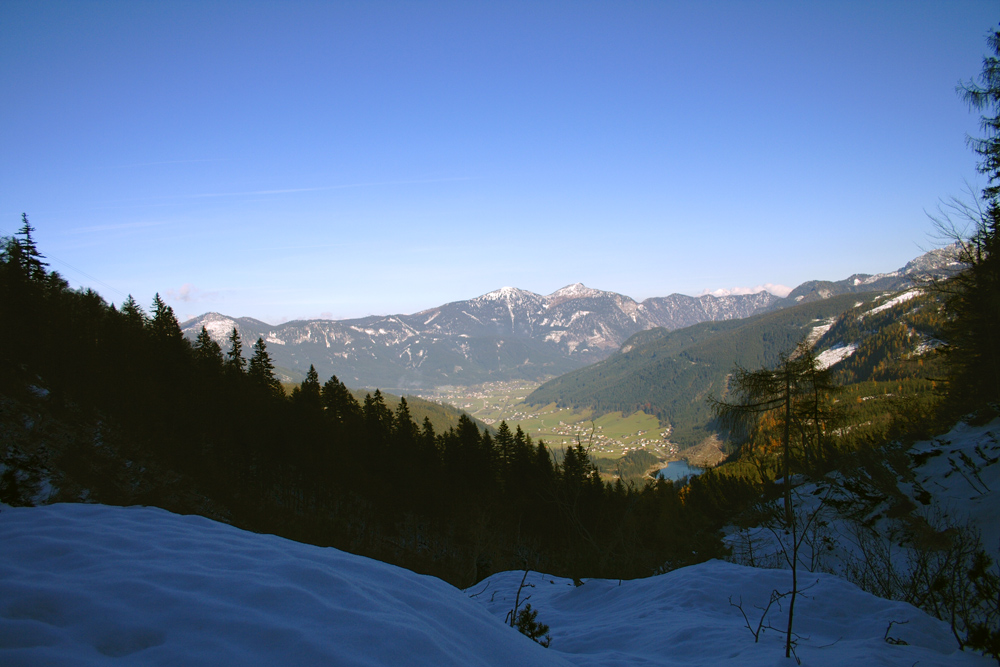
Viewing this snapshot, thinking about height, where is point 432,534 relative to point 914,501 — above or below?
below

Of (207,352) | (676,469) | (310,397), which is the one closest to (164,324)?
(207,352)

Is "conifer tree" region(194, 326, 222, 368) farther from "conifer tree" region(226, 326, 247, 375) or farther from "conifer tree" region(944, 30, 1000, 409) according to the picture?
"conifer tree" region(944, 30, 1000, 409)

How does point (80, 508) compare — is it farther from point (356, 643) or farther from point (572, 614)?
point (572, 614)

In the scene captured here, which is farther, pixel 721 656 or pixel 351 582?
pixel 721 656

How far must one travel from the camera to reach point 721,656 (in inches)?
210

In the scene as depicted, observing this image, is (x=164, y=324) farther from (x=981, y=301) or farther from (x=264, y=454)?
(x=981, y=301)

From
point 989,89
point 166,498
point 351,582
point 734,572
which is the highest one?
point 989,89

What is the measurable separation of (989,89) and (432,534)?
33.4m

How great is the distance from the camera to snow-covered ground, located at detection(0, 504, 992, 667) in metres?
2.47

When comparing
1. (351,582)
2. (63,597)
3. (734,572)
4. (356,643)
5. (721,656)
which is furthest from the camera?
(734,572)

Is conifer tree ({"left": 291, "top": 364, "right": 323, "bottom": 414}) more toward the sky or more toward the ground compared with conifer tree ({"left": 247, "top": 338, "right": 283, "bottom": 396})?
more toward the ground

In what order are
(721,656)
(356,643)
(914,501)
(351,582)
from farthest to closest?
(914,501) < (721,656) < (351,582) < (356,643)

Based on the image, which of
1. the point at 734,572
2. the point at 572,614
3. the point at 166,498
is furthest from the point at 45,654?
the point at 166,498

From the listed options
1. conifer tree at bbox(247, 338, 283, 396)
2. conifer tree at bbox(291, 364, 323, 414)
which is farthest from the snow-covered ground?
conifer tree at bbox(247, 338, 283, 396)
